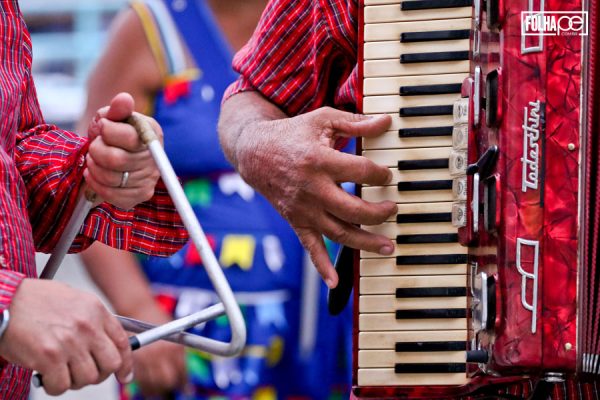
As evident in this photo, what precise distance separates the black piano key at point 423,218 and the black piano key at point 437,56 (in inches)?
9.3

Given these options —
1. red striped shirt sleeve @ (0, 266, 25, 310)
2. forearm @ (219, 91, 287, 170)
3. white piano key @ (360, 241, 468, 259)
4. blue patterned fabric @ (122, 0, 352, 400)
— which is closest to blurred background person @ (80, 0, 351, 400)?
blue patterned fabric @ (122, 0, 352, 400)

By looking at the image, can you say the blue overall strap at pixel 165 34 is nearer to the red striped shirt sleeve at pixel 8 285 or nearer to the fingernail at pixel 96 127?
the fingernail at pixel 96 127

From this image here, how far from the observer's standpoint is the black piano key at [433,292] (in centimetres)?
213

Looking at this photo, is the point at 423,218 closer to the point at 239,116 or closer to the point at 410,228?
the point at 410,228

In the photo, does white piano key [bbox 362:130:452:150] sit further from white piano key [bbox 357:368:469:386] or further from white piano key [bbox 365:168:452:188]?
white piano key [bbox 357:368:469:386]

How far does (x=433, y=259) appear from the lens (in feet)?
7.01

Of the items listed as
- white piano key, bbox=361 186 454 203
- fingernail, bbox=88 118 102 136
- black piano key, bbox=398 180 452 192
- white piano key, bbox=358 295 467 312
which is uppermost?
fingernail, bbox=88 118 102 136

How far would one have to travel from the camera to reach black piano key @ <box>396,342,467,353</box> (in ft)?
6.97

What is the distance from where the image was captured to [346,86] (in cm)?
239

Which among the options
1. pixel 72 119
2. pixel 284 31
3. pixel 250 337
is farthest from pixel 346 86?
pixel 72 119

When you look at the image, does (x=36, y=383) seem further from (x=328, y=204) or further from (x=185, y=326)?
(x=328, y=204)

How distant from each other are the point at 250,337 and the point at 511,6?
1255 millimetres

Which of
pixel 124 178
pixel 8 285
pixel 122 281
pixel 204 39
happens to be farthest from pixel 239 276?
pixel 8 285

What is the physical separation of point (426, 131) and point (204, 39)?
112 cm
